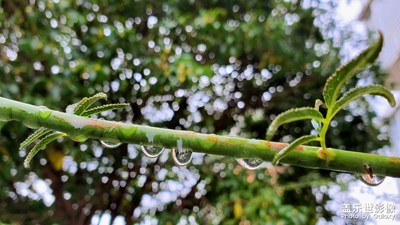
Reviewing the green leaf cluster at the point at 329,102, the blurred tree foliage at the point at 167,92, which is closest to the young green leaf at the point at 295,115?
→ the green leaf cluster at the point at 329,102

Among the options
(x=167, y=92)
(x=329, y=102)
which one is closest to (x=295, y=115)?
(x=329, y=102)

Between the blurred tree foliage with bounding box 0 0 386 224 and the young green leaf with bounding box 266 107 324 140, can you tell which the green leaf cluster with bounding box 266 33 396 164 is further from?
the blurred tree foliage with bounding box 0 0 386 224

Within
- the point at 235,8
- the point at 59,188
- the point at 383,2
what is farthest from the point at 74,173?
→ the point at 383,2

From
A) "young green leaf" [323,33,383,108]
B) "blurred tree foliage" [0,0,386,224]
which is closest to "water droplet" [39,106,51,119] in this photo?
"young green leaf" [323,33,383,108]

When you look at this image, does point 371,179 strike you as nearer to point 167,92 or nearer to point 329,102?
point 329,102

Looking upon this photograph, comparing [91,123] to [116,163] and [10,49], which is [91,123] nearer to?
[10,49]

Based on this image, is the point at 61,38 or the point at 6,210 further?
the point at 6,210

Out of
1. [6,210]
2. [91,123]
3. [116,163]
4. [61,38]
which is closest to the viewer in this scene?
[91,123]
